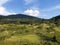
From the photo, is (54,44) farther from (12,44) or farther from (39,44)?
(12,44)

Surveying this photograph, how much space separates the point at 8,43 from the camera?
119562 millimetres

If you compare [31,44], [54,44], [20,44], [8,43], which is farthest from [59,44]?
[8,43]

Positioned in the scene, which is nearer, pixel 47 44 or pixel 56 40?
pixel 47 44

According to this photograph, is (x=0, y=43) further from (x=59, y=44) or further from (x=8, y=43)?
(x=59, y=44)

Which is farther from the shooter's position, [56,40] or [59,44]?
[56,40]

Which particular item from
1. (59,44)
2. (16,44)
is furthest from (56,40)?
(16,44)

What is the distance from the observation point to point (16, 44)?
4604 inches

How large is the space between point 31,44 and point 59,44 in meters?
19.0

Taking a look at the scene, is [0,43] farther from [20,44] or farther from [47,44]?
[47,44]

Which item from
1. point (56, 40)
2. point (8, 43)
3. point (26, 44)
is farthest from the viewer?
point (56, 40)

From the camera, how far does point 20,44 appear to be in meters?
113

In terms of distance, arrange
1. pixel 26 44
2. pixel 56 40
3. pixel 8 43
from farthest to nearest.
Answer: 1. pixel 56 40
2. pixel 8 43
3. pixel 26 44

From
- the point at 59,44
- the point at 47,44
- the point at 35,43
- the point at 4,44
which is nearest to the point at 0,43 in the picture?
the point at 4,44

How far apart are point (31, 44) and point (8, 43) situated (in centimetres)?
1667
